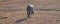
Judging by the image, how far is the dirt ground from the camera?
7.35 ft

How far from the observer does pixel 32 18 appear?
2.33 metres

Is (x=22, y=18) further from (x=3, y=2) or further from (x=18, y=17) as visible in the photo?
(x=3, y=2)

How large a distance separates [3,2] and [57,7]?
0.80 meters

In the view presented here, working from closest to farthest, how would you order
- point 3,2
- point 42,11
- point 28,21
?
1. point 28,21
2. point 42,11
3. point 3,2

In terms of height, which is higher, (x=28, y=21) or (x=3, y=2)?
(x=3, y=2)

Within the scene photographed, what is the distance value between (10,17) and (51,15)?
0.49 metres

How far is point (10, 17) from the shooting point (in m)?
2.39

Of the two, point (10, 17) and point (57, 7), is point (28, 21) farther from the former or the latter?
point (57, 7)

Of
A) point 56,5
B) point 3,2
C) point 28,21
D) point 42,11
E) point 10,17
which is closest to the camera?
point 28,21

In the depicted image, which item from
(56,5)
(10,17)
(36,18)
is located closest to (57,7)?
(56,5)

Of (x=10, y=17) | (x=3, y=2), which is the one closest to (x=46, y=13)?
(x=10, y=17)

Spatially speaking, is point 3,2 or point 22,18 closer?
point 22,18

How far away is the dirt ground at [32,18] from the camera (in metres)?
2.24

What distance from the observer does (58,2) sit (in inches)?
113
